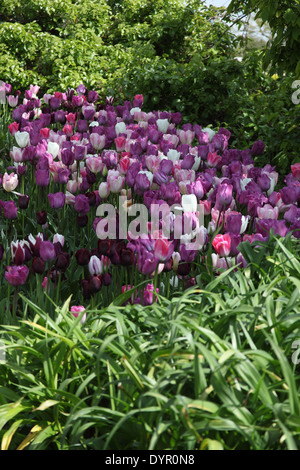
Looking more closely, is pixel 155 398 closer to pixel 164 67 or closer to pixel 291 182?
pixel 291 182

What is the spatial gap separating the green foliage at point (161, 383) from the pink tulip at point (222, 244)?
373 millimetres

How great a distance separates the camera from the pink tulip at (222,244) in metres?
2.55

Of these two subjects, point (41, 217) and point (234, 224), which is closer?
point (234, 224)

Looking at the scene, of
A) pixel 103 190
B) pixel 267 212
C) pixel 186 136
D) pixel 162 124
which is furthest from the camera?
pixel 162 124

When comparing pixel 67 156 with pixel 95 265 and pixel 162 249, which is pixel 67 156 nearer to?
pixel 95 265

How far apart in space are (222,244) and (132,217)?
3.99ft

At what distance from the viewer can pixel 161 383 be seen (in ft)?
5.42

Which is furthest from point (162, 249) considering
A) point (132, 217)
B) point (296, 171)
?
point (296, 171)

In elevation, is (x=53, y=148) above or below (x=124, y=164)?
above

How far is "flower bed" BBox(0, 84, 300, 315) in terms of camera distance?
257 cm

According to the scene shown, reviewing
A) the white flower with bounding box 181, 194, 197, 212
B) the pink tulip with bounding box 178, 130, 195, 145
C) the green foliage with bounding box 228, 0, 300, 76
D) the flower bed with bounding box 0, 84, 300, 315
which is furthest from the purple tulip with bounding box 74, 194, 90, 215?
the green foliage with bounding box 228, 0, 300, 76

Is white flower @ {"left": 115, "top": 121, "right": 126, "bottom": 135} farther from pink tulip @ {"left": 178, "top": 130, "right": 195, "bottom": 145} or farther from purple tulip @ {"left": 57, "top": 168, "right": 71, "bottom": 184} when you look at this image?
purple tulip @ {"left": 57, "top": 168, "right": 71, "bottom": 184}

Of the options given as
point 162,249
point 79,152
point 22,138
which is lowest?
point 162,249

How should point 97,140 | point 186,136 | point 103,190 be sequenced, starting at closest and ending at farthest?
1. point 103,190
2. point 97,140
3. point 186,136
